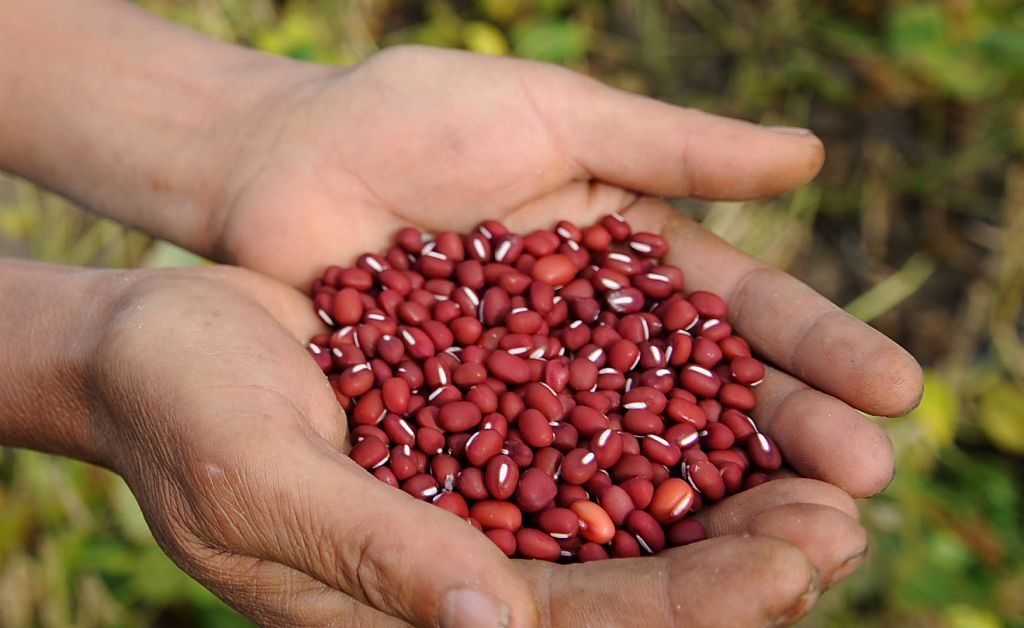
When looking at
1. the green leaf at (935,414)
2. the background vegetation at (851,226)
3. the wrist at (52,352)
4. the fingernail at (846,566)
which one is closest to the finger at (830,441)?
the fingernail at (846,566)

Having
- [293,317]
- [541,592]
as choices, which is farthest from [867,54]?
[541,592]

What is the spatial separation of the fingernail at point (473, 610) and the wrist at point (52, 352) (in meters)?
1.53

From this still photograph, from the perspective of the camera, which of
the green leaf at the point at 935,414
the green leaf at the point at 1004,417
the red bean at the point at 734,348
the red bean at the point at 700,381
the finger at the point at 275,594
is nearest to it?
the finger at the point at 275,594

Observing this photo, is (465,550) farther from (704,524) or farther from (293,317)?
(293,317)

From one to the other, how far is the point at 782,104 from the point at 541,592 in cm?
468

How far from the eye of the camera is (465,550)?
2.18 meters

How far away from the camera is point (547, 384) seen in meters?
3.39

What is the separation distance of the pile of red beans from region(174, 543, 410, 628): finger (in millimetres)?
440

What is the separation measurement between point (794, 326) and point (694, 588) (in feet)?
4.42

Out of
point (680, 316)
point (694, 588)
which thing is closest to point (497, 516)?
point (694, 588)

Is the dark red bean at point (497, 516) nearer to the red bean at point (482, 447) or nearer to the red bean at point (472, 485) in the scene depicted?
the red bean at point (472, 485)

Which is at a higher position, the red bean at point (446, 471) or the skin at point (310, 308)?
the skin at point (310, 308)

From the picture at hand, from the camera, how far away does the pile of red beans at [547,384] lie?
297 centimetres

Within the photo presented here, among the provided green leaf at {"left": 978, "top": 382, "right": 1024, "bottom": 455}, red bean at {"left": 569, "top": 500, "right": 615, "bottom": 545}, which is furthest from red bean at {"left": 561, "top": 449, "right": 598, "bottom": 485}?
green leaf at {"left": 978, "top": 382, "right": 1024, "bottom": 455}
